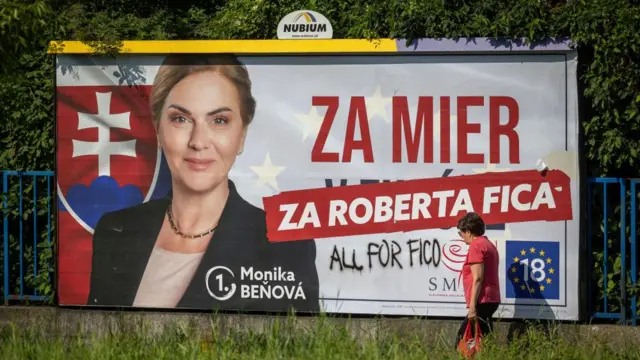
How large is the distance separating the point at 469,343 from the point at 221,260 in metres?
3.13

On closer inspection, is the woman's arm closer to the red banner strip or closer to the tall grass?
the tall grass

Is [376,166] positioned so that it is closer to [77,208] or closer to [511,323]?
[511,323]

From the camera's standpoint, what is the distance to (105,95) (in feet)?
39.3

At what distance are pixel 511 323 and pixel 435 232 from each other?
119 centimetres

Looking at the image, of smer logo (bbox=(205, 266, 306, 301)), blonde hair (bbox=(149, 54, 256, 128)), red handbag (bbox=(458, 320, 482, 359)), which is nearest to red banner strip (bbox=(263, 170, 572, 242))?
smer logo (bbox=(205, 266, 306, 301))

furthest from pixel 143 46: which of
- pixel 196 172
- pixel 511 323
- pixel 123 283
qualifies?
pixel 511 323

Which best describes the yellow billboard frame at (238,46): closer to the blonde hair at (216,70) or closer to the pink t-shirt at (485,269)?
the blonde hair at (216,70)

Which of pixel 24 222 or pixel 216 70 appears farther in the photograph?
pixel 24 222

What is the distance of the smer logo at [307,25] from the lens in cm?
1163

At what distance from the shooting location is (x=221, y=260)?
11.9m

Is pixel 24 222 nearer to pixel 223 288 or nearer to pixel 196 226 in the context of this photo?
pixel 196 226

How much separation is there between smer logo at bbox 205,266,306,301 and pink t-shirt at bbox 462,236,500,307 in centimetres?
215

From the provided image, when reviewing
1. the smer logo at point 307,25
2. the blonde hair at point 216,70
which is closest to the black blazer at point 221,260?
the blonde hair at point 216,70

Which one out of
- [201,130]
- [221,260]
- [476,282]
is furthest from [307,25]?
[476,282]
